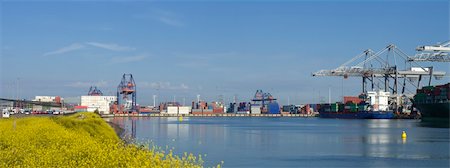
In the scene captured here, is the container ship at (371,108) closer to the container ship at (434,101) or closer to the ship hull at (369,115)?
the ship hull at (369,115)

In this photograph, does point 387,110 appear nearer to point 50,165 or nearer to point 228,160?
point 228,160

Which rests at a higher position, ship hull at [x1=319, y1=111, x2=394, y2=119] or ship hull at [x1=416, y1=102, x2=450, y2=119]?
ship hull at [x1=416, y1=102, x2=450, y2=119]

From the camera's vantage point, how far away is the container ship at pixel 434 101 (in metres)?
107

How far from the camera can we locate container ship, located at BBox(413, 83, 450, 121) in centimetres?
10662

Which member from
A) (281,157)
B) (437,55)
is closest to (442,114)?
(437,55)

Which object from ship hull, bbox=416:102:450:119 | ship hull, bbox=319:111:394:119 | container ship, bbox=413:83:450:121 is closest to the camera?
ship hull, bbox=416:102:450:119

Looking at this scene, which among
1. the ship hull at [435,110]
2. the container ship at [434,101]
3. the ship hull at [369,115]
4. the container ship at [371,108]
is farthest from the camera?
the container ship at [371,108]

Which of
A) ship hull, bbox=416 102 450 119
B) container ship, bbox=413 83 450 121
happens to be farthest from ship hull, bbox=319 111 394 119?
ship hull, bbox=416 102 450 119

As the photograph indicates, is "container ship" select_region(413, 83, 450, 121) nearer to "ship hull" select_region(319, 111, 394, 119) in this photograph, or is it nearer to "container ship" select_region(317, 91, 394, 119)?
"container ship" select_region(317, 91, 394, 119)

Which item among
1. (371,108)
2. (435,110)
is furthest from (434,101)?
(371,108)

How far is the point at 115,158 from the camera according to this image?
1202 centimetres

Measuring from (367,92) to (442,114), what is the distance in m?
41.4

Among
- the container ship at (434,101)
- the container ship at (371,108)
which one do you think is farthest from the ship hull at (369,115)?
the container ship at (434,101)

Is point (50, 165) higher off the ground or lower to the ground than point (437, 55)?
lower
